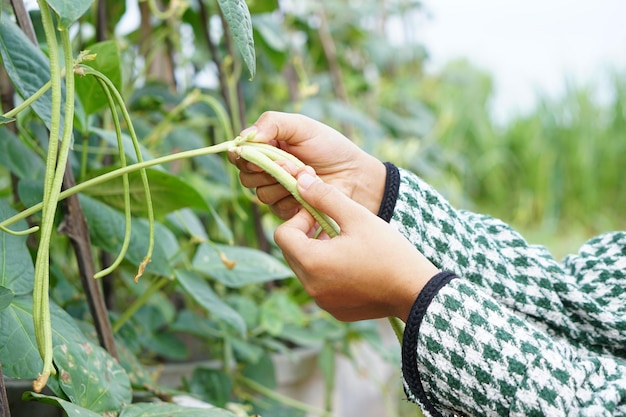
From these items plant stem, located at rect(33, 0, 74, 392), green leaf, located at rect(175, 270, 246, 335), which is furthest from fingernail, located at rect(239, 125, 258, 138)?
green leaf, located at rect(175, 270, 246, 335)

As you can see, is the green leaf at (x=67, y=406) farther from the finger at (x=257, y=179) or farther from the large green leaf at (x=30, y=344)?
the finger at (x=257, y=179)

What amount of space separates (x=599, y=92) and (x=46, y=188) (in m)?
2.64

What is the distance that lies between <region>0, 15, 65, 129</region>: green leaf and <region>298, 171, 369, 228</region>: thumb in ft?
0.57

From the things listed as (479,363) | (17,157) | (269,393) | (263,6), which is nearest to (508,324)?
(479,363)

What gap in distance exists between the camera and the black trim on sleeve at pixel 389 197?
2.06ft

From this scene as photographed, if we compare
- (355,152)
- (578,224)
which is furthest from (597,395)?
(578,224)

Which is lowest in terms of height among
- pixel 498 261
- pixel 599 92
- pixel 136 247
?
pixel 136 247

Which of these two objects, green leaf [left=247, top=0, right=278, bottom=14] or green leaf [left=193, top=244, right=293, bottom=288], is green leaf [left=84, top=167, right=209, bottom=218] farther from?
green leaf [left=247, top=0, right=278, bottom=14]

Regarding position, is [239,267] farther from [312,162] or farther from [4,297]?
[4,297]

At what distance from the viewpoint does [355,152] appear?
2.08 feet

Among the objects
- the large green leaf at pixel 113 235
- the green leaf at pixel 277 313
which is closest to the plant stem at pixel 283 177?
the large green leaf at pixel 113 235

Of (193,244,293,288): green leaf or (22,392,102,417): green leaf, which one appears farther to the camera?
(193,244,293,288): green leaf

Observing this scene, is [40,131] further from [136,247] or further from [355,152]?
[355,152]

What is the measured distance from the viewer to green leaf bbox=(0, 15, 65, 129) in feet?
1.63
